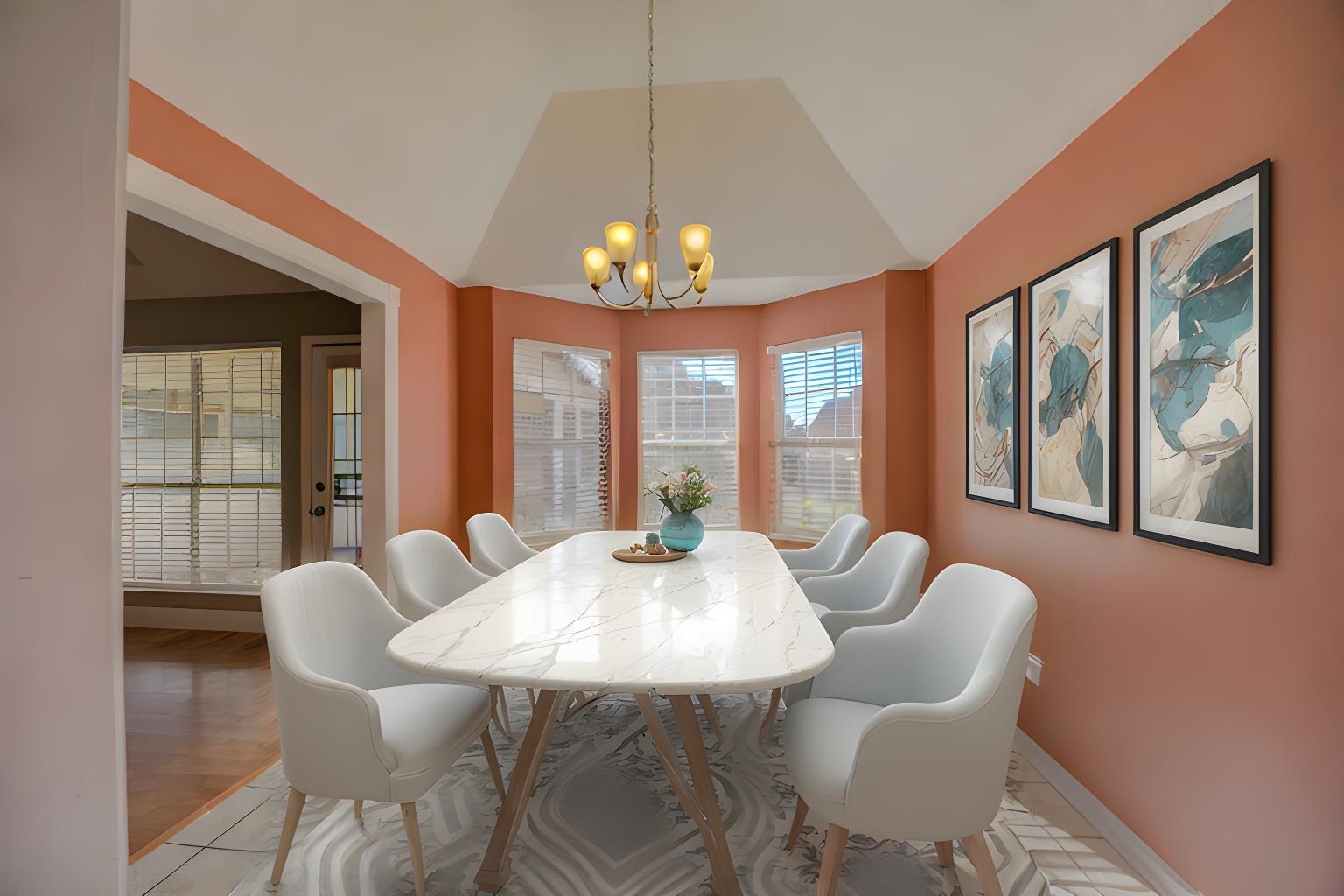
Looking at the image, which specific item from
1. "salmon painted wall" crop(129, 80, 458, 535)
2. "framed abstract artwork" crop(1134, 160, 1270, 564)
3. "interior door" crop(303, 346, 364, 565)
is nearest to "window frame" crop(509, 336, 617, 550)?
"salmon painted wall" crop(129, 80, 458, 535)

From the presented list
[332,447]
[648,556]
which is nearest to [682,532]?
[648,556]

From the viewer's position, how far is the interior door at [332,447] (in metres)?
4.06

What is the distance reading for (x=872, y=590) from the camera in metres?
2.62

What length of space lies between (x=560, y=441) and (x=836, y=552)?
7.22ft

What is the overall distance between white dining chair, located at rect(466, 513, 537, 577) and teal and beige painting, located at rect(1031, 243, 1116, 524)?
227cm

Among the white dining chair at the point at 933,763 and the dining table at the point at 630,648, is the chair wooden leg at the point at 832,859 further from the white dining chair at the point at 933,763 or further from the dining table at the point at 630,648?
the dining table at the point at 630,648

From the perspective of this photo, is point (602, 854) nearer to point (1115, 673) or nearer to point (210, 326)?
point (1115, 673)

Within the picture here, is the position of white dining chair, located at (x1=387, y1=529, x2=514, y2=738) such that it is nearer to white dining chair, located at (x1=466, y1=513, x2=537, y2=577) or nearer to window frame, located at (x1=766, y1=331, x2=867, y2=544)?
white dining chair, located at (x1=466, y1=513, x2=537, y2=577)

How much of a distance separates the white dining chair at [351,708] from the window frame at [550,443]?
7.15ft

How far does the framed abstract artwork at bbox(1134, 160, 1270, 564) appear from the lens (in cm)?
140

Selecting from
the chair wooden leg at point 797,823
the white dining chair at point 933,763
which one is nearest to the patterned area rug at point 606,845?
the chair wooden leg at point 797,823

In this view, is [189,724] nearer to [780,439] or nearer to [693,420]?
[693,420]

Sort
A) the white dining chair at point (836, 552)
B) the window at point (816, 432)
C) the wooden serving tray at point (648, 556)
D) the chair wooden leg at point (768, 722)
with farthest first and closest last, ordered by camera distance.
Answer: the window at point (816, 432) → the white dining chair at point (836, 552) → the wooden serving tray at point (648, 556) → the chair wooden leg at point (768, 722)

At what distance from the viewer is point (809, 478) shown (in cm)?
440
